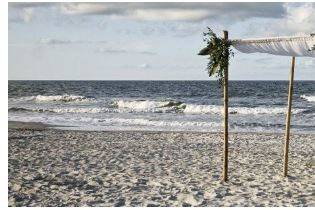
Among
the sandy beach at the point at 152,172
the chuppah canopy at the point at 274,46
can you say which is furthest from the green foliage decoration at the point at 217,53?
the sandy beach at the point at 152,172

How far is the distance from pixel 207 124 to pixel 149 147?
10595 mm

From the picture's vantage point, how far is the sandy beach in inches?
353

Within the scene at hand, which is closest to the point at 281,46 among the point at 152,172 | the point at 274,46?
the point at 274,46

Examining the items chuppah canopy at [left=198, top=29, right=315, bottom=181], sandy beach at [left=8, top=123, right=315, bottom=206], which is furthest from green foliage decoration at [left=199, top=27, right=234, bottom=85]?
sandy beach at [left=8, top=123, right=315, bottom=206]

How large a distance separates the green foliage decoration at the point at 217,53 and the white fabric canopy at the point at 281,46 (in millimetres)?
246

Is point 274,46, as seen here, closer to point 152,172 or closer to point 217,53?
point 217,53

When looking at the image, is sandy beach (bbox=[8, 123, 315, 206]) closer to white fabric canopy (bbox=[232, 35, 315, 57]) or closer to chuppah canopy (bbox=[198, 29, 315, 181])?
chuppah canopy (bbox=[198, 29, 315, 181])

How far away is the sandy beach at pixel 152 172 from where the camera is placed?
29.4 feet

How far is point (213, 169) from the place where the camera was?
39.0 ft

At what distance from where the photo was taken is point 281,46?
961 cm

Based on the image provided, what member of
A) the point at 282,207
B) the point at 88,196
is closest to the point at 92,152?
the point at 88,196

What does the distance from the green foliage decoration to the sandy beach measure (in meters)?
2.58

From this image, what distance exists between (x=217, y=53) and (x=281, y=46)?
1385mm
